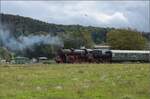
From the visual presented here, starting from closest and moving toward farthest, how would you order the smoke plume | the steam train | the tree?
the steam train, the smoke plume, the tree

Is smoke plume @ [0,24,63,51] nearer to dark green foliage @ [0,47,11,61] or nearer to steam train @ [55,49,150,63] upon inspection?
dark green foliage @ [0,47,11,61]

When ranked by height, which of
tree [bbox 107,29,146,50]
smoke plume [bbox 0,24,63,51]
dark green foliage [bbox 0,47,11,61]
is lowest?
tree [bbox 107,29,146,50]

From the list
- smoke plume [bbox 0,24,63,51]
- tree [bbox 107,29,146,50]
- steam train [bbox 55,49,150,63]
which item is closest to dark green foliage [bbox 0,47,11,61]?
smoke plume [bbox 0,24,63,51]

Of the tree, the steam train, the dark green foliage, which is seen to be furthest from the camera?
the tree

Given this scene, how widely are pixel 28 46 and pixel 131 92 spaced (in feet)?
215

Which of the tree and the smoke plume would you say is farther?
the tree

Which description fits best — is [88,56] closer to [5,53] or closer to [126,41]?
[5,53]

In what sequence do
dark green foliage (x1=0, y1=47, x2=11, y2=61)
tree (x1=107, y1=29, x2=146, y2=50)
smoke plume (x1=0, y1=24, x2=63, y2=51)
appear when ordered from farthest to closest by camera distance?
tree (x1=107, y1=29, x2=146, y2=50) → smoke plume (x1=0, y1=24, x2=63, y2=51) → dark green foliage (x1=0, y1=47, x2=11, y2=61)

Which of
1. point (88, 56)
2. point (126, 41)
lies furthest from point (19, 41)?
point (126, 41)

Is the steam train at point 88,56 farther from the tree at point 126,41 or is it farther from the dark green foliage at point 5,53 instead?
the tree at point 126,41

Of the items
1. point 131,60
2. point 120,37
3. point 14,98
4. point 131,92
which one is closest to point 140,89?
point 131,92

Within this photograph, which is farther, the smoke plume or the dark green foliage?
the smoke plume

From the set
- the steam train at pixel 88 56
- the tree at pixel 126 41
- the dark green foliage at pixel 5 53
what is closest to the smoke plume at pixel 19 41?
the dark green foliage at pixel 5 53

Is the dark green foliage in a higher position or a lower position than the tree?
higher
